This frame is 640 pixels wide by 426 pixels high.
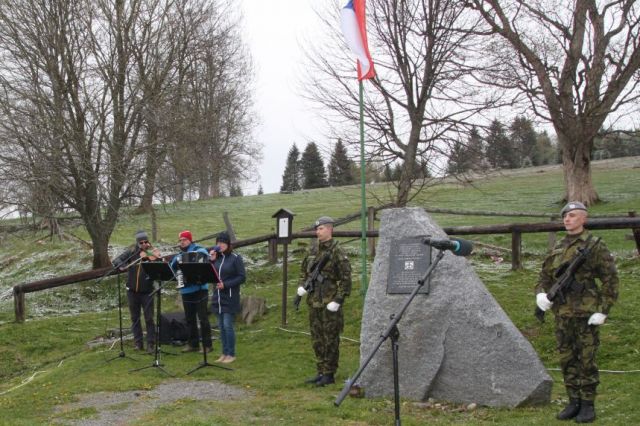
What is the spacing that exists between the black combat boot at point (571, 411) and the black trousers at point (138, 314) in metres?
6.36

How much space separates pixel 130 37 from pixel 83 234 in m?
11.3

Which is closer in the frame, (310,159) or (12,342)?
(12,342)

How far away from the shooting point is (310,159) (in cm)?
6209

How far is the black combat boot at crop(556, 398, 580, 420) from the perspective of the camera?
552 centimetres

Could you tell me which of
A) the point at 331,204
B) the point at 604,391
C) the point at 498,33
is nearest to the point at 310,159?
the point at 331,204

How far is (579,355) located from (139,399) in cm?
472

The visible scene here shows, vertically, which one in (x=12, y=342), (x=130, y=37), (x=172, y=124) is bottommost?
(x=12, y=342)

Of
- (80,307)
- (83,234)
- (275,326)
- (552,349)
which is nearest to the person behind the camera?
(552,349)

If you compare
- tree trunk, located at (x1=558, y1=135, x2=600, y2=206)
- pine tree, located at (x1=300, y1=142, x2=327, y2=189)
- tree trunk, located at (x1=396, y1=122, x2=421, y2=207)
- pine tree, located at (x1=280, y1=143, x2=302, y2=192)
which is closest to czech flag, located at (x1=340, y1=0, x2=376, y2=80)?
tree trunk, located at (x1=396, y1=122, x2=421, y2=207)

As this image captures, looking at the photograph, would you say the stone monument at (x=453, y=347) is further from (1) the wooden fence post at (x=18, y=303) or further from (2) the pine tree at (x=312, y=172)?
Result: (2) the pine tree at (x=312, y=172)

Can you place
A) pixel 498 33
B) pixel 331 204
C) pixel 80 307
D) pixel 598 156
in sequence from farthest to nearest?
pixel 598 156 → pixel 331 204 → pixel 498 33 → pixel 80 307

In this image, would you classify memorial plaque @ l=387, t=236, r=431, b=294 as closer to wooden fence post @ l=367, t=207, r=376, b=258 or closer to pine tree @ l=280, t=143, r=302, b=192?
wooden fence post @ l=367, t=207, r=376, b=258

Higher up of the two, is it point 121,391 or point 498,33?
point 498,33

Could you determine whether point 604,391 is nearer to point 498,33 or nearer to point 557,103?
point 557,103
